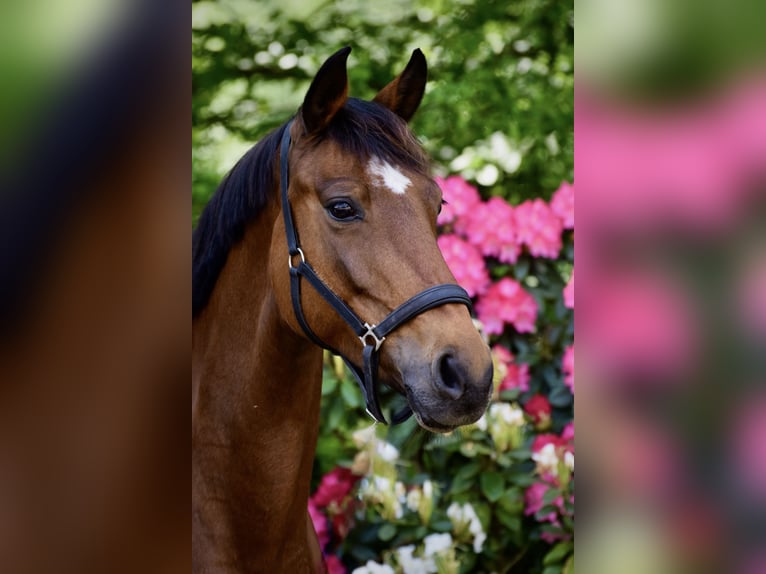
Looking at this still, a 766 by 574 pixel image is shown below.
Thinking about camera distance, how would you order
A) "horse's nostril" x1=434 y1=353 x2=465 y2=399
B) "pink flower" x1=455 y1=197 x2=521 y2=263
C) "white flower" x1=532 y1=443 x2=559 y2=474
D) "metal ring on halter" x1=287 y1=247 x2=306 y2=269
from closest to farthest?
"horse's nostril" x1=434 y1=353 x2=465 y2=399, "metal ring on halter" x1=287 y1=247 x2=306 y2=269, "white flower" x1=532 y1=443 x2=559 y2=474, "pink flower" x1=455 y1=197 x2=521 y2=263

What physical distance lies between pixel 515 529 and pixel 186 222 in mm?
2675

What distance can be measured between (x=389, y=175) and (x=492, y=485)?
1.63 metres

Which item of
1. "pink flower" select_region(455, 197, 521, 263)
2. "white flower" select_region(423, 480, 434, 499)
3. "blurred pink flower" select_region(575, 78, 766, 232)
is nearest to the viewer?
"blurred pink flower" select_region(575, 78, 766, 232)

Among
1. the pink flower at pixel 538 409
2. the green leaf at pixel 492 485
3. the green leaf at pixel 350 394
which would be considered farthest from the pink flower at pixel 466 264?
the green leaf at pixel 492 485

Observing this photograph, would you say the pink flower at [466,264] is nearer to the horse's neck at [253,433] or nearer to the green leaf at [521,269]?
the green leaf at [521,269]

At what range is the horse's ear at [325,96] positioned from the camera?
1.76 meters

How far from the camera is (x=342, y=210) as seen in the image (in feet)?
5.76

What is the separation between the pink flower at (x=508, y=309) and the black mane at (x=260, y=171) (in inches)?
51.1

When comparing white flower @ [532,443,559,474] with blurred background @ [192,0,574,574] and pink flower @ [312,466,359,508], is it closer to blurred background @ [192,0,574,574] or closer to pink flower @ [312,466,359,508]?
blurred background @ [192,0,574,574]

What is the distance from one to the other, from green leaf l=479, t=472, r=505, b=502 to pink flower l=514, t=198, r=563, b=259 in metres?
0.88

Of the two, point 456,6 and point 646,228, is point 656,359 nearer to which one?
point 646,228

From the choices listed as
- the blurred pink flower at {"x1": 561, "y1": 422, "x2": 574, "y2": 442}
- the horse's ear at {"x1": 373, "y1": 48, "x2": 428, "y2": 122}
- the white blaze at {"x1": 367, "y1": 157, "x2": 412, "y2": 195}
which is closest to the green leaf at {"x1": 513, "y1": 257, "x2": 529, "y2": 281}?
the blurred pink flower at {"x1": 561, "y1": 422, "x2": 574, "y2": 442}

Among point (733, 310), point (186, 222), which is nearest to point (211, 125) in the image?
point (186, 222)

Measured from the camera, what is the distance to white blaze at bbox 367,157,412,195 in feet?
5.74
